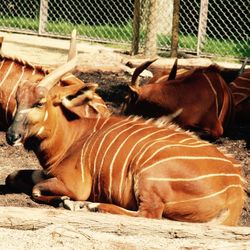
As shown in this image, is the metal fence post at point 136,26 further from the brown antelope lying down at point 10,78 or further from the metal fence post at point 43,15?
the brown antelope lying down at point 10,78

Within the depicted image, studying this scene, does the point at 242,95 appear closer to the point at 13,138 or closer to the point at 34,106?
the point at 34,106

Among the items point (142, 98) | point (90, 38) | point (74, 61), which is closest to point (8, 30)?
point (90, 38)

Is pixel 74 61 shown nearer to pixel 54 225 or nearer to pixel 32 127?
pixel 32 127

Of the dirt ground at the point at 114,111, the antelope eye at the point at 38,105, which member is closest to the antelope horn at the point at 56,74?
the antelope eye at the point at 38,105

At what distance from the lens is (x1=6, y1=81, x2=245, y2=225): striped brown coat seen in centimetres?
480

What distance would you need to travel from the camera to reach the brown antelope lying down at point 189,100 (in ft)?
24.6

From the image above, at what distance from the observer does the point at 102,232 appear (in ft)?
13.5

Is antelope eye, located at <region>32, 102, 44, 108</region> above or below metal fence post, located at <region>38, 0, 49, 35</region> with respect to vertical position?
above

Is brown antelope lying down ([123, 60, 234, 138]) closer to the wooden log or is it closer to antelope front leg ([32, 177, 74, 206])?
antelope front leg ([32, 177, 74, 206])

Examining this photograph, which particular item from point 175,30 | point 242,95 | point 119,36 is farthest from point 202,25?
point 242,95

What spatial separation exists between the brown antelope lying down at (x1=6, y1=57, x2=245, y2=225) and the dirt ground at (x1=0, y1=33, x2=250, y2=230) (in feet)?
0.56

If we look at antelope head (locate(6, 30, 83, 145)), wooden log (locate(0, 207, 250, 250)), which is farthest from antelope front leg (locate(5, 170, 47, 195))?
wooden log (locate(0, 207, 250, 250))

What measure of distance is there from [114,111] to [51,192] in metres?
2.93

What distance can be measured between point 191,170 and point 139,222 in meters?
0.82
